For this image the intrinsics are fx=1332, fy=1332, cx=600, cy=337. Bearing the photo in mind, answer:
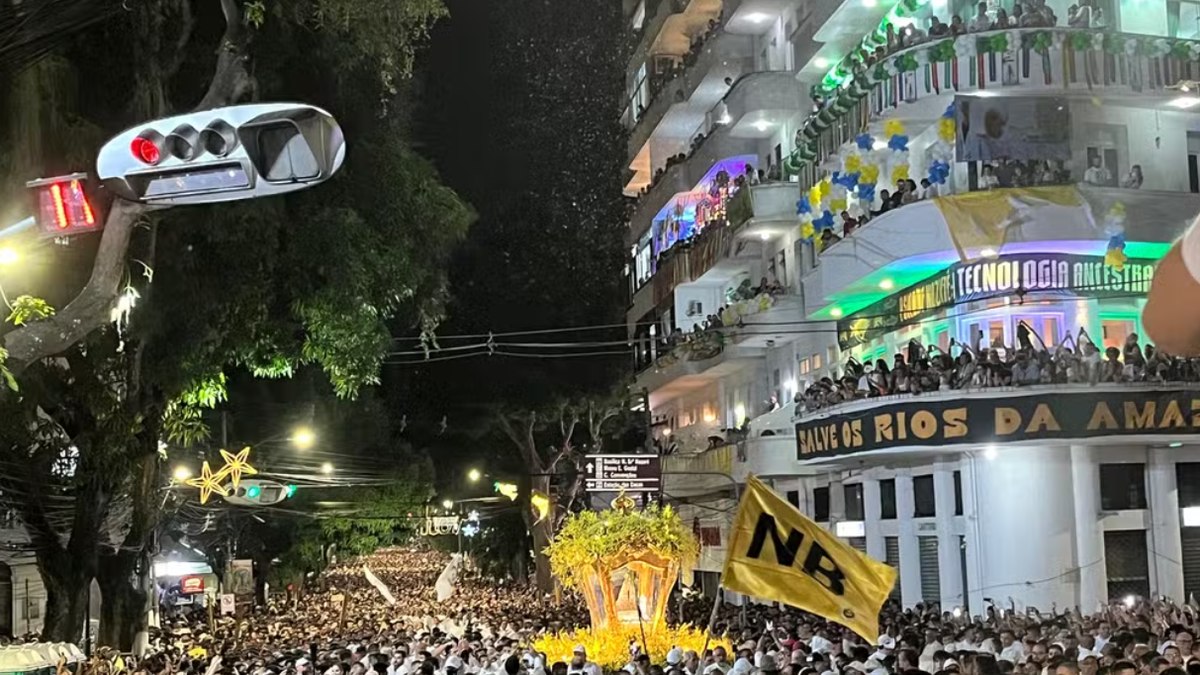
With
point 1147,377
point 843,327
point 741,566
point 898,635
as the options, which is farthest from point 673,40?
point 741,566

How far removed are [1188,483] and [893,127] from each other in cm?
803

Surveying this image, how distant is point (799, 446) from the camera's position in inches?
996

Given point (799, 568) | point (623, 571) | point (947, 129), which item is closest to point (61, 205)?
point (799, 568)

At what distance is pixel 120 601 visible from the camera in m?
19.4

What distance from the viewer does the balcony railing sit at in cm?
2212

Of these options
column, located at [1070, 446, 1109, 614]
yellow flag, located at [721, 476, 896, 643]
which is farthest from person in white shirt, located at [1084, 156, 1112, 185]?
yellow flag, located at [721, 476, 896, 643]

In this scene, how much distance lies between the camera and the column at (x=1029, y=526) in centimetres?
2170

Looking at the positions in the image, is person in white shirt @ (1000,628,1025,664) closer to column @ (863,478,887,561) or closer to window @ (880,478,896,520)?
window @ (880,478,896,520)

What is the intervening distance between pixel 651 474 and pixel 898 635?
1161 cm

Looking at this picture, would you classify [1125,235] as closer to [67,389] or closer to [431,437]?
[67,389]

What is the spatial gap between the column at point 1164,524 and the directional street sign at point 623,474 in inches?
378

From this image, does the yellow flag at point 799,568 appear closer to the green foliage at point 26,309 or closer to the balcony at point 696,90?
the green foliage at point 26,309

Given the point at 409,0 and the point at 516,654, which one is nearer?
the point at 409,0

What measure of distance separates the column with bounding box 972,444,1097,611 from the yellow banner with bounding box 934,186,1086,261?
11.2 ft
